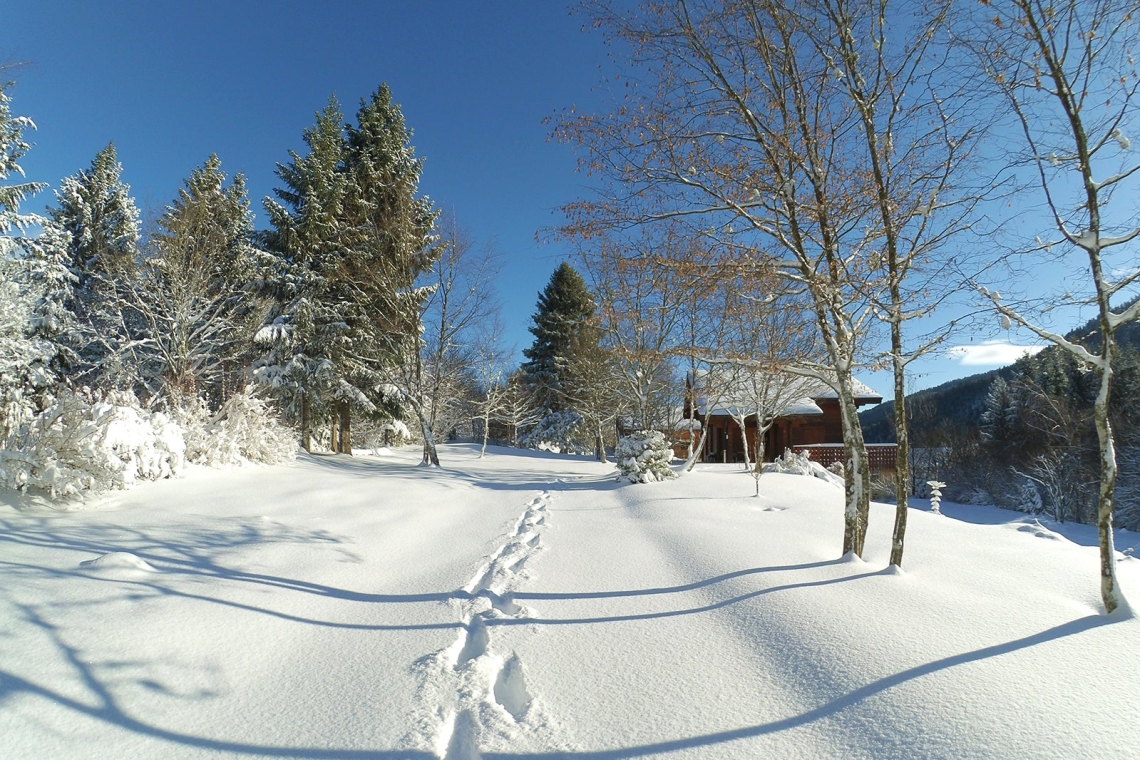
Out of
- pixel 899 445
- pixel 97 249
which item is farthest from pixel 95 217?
pixel 899 445

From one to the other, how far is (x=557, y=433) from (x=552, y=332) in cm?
605

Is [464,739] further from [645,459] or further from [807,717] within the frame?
[645,459]

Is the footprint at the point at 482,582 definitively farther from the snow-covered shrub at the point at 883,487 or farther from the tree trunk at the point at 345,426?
the snow-covered shrub at the point at 883,487

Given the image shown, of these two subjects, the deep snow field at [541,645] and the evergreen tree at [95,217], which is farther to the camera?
the evergreen tree at [95,217]

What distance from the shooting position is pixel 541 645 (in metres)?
3.28

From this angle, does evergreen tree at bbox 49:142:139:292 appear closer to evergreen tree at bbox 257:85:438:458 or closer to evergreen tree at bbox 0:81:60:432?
evergreen tree at bbox 0:81:60:432

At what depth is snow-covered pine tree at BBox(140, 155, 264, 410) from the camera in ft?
49.9

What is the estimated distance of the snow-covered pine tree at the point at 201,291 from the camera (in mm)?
15203

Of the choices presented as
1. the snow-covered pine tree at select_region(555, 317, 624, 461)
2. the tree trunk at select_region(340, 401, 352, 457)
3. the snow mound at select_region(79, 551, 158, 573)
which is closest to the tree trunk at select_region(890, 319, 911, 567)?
the snow mound at select_region(79, 551, 158, 573)

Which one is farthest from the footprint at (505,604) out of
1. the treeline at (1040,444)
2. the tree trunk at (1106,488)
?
the treeline at (1040,444)

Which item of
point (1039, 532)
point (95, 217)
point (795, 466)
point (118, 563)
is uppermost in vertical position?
point (95, 217)

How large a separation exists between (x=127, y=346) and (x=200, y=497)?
534 inches

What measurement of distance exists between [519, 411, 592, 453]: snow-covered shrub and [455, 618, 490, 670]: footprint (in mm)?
25235

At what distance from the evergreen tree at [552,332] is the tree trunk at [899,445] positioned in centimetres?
2495
